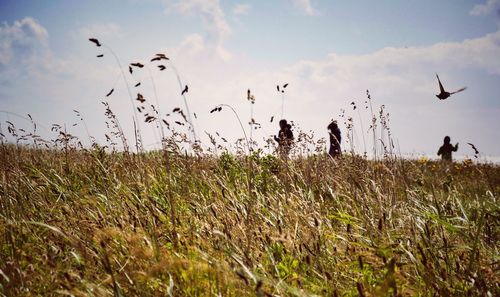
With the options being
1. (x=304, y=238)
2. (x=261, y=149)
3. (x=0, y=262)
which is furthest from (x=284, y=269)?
(x=261, y=149)

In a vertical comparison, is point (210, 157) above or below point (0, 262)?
above

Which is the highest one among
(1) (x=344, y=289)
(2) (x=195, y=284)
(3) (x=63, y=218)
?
(3) (x=63, y=218)

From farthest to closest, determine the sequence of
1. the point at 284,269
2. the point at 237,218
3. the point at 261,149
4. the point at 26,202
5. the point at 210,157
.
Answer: the point at 261,149 → the point at 210,157 → the point at 26,202 → the point at 237,218 → the point at 284,269

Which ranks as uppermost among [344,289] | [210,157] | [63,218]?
[210,157]

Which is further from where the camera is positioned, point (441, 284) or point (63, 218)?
point (63, 218)

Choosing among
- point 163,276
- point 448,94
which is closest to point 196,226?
point 163,276

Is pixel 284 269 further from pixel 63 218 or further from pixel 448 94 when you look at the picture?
pixel 63 218

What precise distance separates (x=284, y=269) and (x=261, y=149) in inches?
178

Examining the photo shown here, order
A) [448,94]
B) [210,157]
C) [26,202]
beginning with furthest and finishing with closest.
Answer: [210,157], [26,202], [448,94]

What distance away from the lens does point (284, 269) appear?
2.09m

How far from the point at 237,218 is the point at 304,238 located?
1.91 feet

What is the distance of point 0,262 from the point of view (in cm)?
194

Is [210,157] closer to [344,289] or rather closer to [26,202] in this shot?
[26,202]

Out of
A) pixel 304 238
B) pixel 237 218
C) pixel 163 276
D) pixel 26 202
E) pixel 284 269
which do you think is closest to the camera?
pixel 163 276
